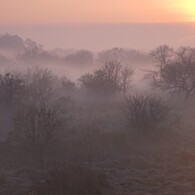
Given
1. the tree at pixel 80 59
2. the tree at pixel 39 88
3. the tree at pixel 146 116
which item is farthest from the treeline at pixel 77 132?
the tree at pixel 80 59

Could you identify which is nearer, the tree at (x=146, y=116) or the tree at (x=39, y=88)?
the tree at (x=146, y=116)

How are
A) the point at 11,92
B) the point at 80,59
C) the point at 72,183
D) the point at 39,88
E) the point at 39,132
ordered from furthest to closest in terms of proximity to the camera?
1. the point at 80,59
2. the point at 39,88
3. the point at 11,92
4. the point at 39,132
5. the point at 72,183

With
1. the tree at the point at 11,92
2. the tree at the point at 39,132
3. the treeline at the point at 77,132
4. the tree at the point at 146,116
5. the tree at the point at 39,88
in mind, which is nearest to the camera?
the treeline at the point at 77,132

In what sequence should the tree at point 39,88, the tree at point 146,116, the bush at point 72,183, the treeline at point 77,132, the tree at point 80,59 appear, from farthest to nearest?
the tree at point 80,59 → the tree at point 39,88 → the tree at point 146,116 → the treeline at point 77,132 → the bush at point 72,183

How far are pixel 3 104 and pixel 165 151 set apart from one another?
72.4 feet

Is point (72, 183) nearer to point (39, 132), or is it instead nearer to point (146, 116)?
point (39, 132)

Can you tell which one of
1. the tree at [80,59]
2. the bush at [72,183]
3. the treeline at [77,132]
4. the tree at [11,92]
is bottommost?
the bush at [72,183]

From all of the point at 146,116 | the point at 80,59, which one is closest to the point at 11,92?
the point at 146,116

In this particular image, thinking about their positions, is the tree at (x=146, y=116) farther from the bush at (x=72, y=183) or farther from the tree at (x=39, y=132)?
the bush at (x=72, y=183)

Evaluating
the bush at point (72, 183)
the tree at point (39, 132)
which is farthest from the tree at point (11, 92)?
the bush at point (72, 183)

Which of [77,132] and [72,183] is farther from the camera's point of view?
[77,132]

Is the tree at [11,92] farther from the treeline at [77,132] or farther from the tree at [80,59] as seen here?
the tree at [80,59]

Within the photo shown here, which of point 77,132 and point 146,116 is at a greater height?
point 146,116

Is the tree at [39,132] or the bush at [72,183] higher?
the tree at [39,132]
